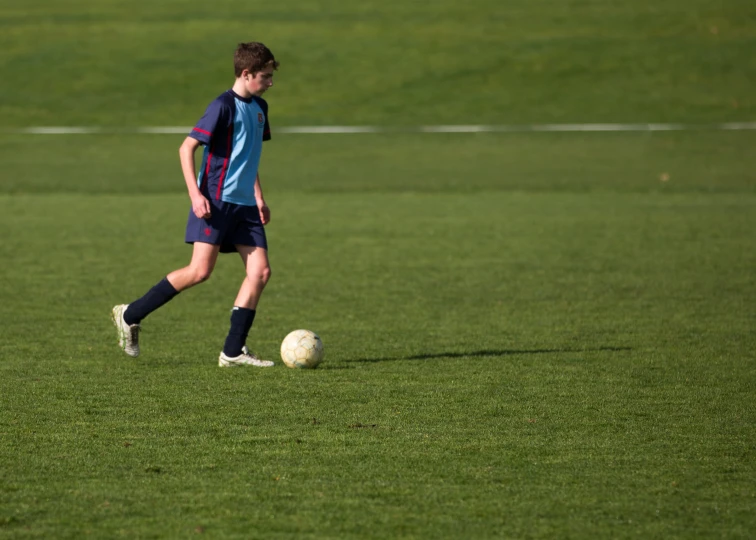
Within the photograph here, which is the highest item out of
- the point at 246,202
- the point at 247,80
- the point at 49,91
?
the point at 247,80

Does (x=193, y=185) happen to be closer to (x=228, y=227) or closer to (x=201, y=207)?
(x=201, y=207)

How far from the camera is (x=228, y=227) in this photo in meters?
7.79

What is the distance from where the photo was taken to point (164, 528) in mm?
4621

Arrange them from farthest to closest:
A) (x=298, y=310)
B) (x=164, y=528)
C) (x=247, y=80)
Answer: (x=298, y=310)
(x=247, y=80)
(x=164, y=528)

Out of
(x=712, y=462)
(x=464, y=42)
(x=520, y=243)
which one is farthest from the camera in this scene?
(x=464, y=42)

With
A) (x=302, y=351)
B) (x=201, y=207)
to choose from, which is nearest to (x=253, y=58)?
(x=201, y=207)

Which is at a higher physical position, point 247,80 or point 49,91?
point 247,80

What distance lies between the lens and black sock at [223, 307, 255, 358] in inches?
306

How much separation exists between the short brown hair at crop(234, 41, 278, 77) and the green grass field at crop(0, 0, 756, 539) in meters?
1.92

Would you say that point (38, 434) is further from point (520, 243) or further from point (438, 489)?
point (520, 243)

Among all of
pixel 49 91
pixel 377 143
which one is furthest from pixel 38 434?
pixel 49 91

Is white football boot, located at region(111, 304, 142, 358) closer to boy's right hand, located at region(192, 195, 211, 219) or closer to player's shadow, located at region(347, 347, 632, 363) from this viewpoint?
Result: boy's right hand, located at region(192, 195, 211, 219)

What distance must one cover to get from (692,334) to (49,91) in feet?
103

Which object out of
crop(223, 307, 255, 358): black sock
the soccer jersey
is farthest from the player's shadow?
the soccer jersey
